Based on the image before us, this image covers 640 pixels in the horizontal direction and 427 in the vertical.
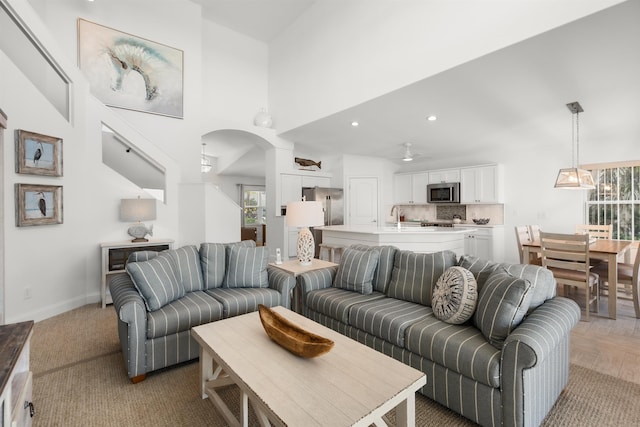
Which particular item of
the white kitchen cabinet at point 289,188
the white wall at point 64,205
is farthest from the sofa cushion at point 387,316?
the white kitchen cabinet at point 289,188

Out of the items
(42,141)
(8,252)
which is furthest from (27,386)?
(42,141)

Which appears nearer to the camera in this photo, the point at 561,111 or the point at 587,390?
the point at 587,390

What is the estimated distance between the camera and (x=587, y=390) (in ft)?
6.56

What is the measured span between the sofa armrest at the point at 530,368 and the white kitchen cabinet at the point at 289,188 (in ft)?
17.2

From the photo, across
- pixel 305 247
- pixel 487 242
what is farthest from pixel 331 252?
pixel 487 242

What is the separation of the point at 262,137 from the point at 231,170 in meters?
3.15

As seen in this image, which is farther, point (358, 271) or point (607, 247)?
point (607, 247)

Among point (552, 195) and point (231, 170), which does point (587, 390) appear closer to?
point (552, 195)

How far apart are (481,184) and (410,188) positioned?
1695 mm

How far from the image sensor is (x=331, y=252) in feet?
17.6

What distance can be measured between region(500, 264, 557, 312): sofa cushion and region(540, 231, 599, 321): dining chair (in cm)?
176

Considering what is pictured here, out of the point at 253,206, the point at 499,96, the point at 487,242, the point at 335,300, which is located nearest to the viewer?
the point at 335,300

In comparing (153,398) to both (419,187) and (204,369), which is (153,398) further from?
(419,187)

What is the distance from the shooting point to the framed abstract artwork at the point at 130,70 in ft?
14.9
